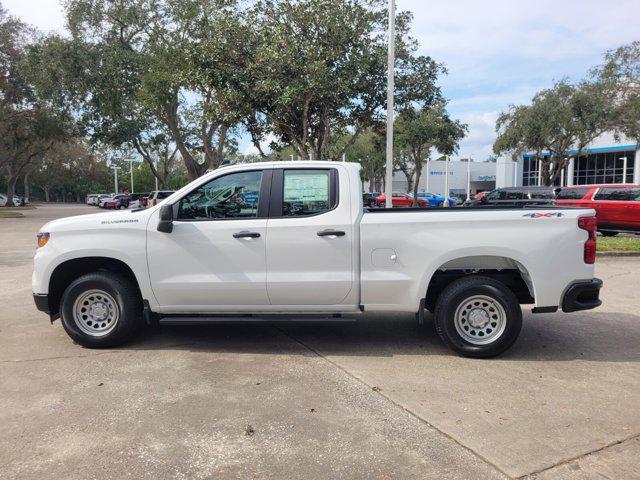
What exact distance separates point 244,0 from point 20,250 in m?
10.8

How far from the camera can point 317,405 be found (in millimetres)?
4270

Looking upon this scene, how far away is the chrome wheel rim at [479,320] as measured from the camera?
17.5 feet

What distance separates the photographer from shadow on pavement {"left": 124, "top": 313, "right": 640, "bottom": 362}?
223 inches

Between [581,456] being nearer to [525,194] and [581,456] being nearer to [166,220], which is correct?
[166,220]

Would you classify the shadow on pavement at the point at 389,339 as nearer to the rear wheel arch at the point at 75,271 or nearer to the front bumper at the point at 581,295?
the front bumper at the point at 581,295

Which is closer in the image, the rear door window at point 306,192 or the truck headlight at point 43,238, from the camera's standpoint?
the rear door window at point 306,192

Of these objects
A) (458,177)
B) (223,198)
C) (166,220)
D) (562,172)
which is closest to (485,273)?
(223,198)

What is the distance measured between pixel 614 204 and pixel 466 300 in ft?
46.2

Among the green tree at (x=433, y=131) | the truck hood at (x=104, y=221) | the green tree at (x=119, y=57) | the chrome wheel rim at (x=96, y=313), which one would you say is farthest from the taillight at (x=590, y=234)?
the green tree at (x=433, y=131)

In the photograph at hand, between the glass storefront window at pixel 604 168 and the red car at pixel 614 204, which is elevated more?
the glass storefront window at pixel 604 168

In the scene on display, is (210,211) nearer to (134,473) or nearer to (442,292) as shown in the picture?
(442,292)

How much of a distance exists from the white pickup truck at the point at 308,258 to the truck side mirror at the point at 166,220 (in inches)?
0.5

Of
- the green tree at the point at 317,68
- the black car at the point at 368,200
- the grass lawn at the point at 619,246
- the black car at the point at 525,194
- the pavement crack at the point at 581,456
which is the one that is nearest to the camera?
the pavement crack at the point at 581,456

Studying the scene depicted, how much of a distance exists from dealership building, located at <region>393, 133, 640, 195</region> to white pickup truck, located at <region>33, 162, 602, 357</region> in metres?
33.3
